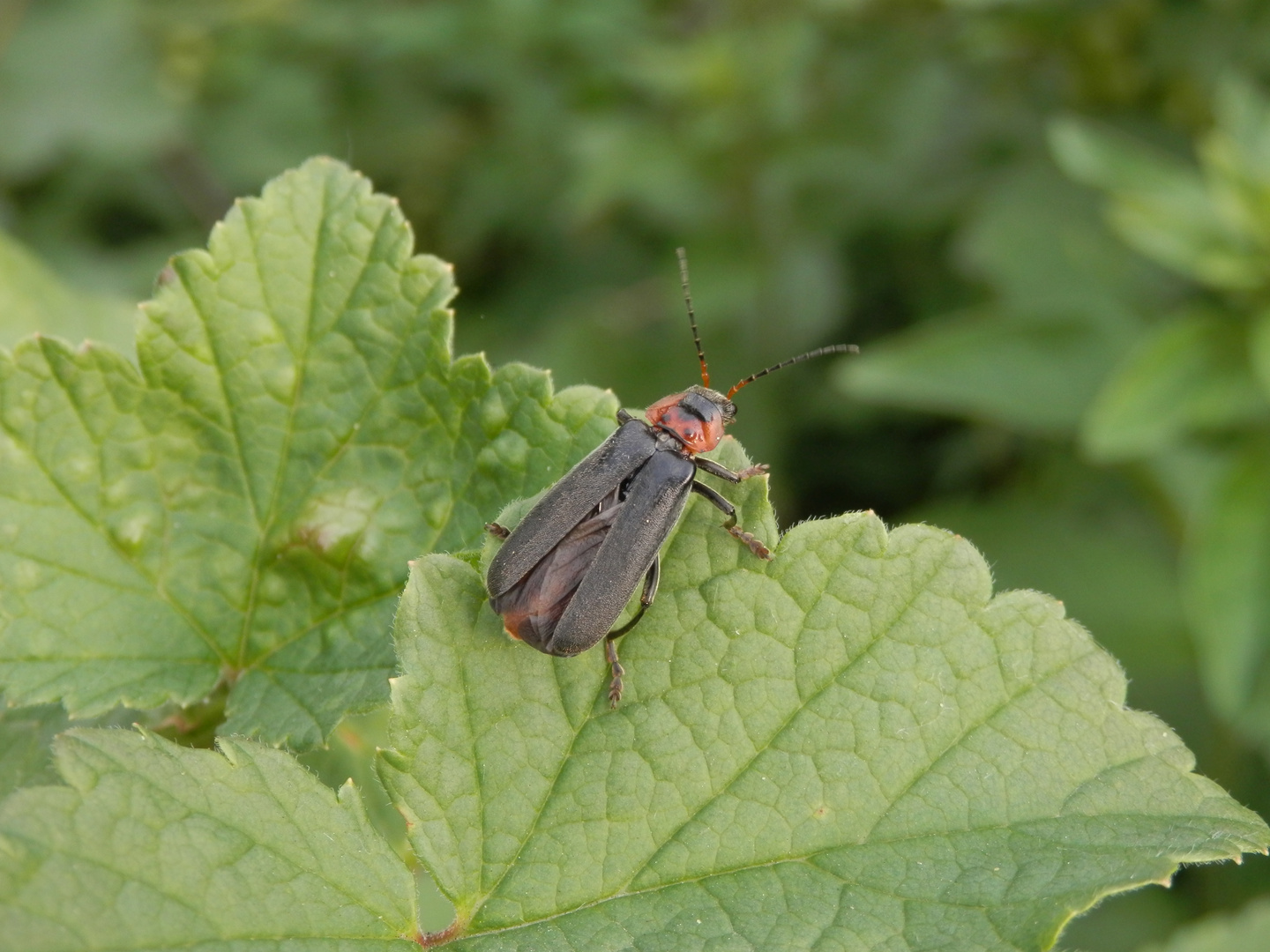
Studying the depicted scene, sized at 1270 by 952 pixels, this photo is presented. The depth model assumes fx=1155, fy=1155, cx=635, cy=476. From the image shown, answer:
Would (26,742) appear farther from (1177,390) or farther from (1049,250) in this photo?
(1049,250)

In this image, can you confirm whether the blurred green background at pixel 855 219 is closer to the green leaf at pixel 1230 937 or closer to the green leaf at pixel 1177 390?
the green leaf at pixel 1177 390

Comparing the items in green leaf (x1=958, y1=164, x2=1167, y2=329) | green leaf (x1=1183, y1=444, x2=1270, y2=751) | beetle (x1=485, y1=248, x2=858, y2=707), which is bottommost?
green leaf (x1=1183, y1=444, x2=1270, y2=751)

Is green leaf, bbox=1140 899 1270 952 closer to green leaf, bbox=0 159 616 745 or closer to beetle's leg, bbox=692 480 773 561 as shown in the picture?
beetle's leg, bbox=692 480 773 561

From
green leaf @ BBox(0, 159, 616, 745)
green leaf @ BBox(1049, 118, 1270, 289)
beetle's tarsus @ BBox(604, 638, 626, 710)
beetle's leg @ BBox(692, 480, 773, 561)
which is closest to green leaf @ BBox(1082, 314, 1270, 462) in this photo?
green leaf @ BBox(1049, 118, 1270, 289)

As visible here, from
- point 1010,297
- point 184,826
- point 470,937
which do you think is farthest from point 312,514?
point 1010,297

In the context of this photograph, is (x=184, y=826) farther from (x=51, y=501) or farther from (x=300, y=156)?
(x=300, y=156)
